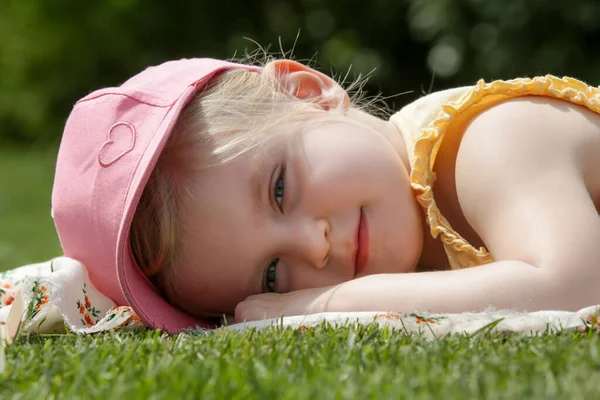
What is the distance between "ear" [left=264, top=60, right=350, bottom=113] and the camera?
8.07 ft

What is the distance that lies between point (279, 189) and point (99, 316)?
0.64m

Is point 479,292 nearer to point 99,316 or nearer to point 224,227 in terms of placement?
point 224,227

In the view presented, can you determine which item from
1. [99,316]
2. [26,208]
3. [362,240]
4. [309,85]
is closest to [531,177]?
[362,240]

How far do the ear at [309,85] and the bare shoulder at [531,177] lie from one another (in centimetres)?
41

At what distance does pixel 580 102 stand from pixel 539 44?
5039 mm

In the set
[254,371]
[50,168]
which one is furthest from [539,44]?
[254,371]

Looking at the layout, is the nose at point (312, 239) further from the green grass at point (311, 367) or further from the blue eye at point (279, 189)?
the green grass at point (311, 367)

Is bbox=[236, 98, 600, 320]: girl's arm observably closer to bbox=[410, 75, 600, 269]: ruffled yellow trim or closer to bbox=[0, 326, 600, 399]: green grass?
bbox=[410, 75, 600, 269]: ruffled yellow trim

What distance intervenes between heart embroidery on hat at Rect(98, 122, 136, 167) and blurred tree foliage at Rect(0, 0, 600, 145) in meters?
3.92

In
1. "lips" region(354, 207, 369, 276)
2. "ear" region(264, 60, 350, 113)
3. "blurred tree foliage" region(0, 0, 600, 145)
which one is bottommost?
"blurred tree foliage" region(0, 0, 600, 145)

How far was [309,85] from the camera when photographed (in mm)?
2520

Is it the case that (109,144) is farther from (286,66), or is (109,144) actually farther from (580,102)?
(580,102)

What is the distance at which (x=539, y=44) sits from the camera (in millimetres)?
7043

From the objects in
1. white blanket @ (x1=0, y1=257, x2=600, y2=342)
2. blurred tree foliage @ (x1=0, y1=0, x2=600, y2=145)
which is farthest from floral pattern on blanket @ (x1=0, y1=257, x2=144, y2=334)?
blurred tree foliage @ (x1=0, y1=0, x2=600, y2=145)
